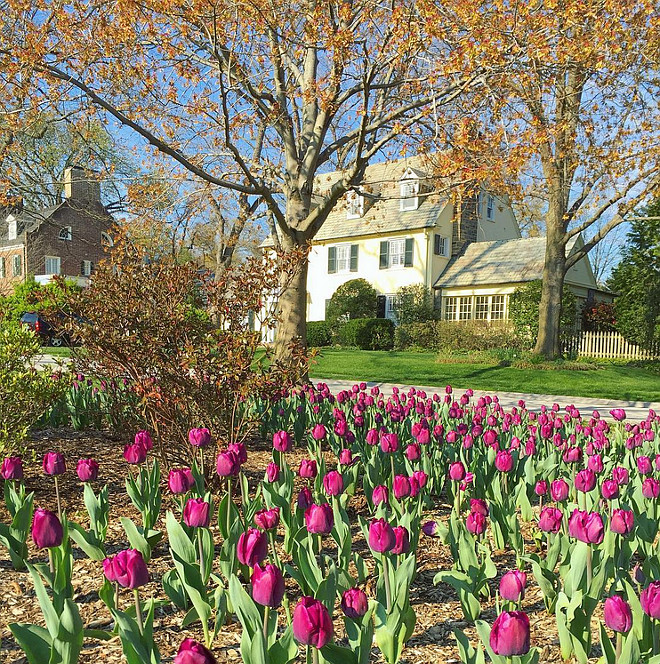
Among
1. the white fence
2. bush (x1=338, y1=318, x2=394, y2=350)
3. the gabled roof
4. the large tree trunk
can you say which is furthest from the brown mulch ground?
the gabled roof

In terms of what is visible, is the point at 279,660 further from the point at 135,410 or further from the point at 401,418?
the point at 135,410

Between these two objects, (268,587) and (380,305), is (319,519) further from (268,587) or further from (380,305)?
(380,305)

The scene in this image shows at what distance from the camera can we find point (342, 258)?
3378 centimetres

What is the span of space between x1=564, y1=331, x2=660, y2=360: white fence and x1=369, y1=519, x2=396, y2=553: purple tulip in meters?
22.7

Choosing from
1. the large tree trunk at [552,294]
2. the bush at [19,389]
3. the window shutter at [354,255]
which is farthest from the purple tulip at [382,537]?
the window shutter at [354,255]

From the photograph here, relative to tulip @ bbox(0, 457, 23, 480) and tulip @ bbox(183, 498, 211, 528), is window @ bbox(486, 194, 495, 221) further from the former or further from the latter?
tulip @ bbox(183, 498, 211, 528)

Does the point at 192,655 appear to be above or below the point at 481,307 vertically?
below

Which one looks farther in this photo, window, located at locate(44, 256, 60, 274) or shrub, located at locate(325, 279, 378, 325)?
window, located at locate(44, 256, 60, 274)

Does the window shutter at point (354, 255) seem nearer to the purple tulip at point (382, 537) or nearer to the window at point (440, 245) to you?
the window at point (440, 245)

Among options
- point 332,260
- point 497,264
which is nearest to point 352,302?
point 332,260

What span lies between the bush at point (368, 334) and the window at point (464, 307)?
4024mm

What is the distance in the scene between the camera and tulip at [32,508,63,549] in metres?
2.28

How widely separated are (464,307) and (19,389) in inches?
1051

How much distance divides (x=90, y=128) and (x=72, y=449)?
31.3ft
